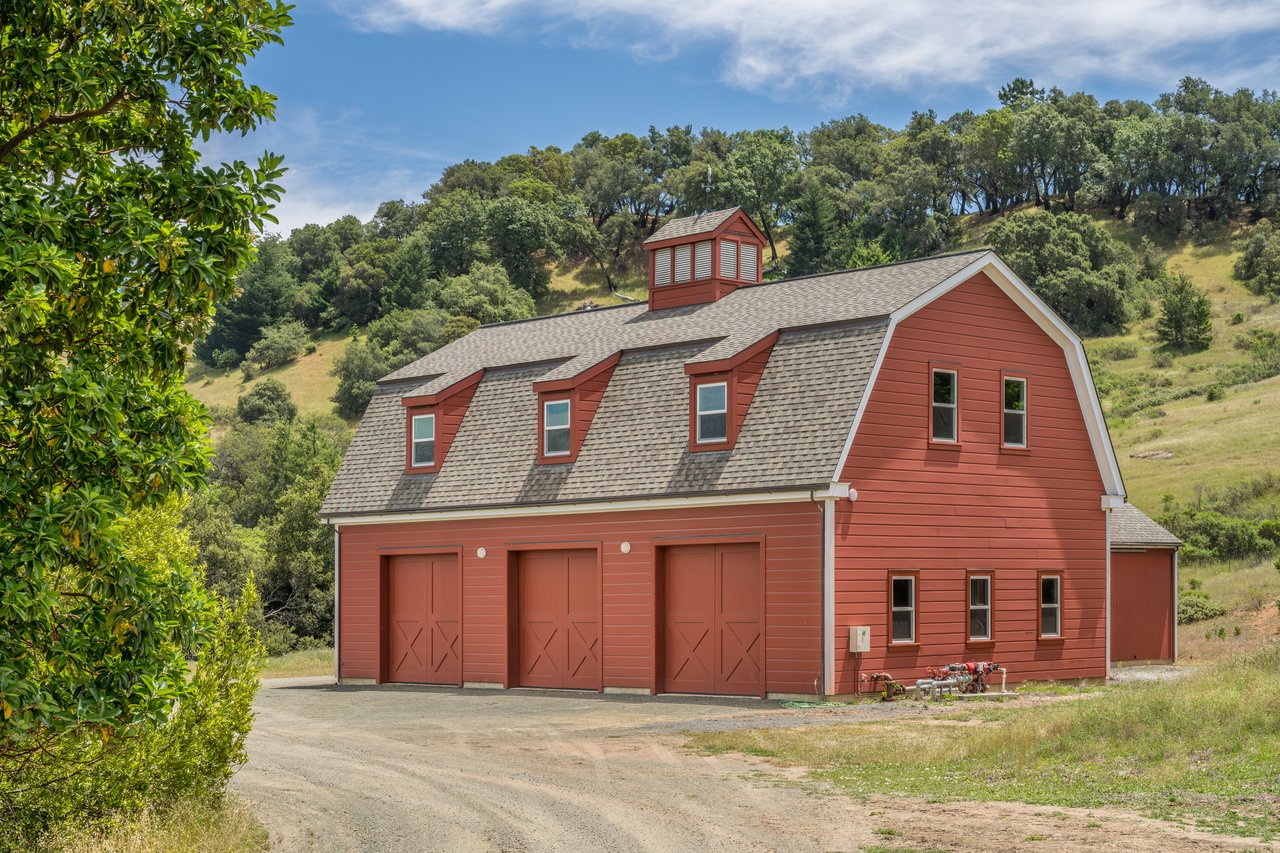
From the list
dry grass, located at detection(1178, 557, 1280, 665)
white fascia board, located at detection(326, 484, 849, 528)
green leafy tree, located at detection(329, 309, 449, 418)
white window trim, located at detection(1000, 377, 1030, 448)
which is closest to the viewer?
white fascia board, located at detection(326, 484, 849, 528)

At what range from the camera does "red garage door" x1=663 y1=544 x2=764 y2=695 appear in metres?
24.8

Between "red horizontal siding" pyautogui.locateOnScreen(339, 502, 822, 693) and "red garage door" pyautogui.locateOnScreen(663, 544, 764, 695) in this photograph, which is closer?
"red horizontal siding" pyautogui.locateOnScreen(339, 502, 822, 693)

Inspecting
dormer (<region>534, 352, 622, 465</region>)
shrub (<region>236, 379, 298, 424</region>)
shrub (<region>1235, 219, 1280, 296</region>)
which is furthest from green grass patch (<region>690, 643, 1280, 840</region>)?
shrub (<region>1235, 219, 1280, 296</region>)

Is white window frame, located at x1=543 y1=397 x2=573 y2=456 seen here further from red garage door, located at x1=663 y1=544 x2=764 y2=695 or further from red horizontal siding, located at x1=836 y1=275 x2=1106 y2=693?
red horizontal siding, located at x1=836 y1=275 x2=1106 y2=693

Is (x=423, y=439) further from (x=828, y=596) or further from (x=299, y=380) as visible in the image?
(x=299, y=380)

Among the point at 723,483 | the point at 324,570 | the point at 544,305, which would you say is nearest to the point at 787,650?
the point at 723,483

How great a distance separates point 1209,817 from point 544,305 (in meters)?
91.4

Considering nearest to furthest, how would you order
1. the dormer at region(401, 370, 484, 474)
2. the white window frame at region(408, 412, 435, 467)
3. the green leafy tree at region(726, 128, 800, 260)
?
1. the dormer at region(401, 370, 484, 474)
2. the white window frame at region(408, 412, 435, 467)
3. the green leafy tree at region(726, 128, 800, 260)

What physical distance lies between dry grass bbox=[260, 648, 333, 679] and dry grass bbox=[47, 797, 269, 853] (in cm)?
2360

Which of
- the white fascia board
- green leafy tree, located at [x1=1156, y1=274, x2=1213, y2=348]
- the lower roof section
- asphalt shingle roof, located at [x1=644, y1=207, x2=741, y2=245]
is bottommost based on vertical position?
the white fascia board

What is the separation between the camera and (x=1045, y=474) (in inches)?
1089

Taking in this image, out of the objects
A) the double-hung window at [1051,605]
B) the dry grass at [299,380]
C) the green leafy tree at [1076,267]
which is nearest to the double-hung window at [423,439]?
the double-hung window at [1051,605]

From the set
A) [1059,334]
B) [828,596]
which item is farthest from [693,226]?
[828,596]

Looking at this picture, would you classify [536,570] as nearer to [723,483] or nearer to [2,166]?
[723,483]
